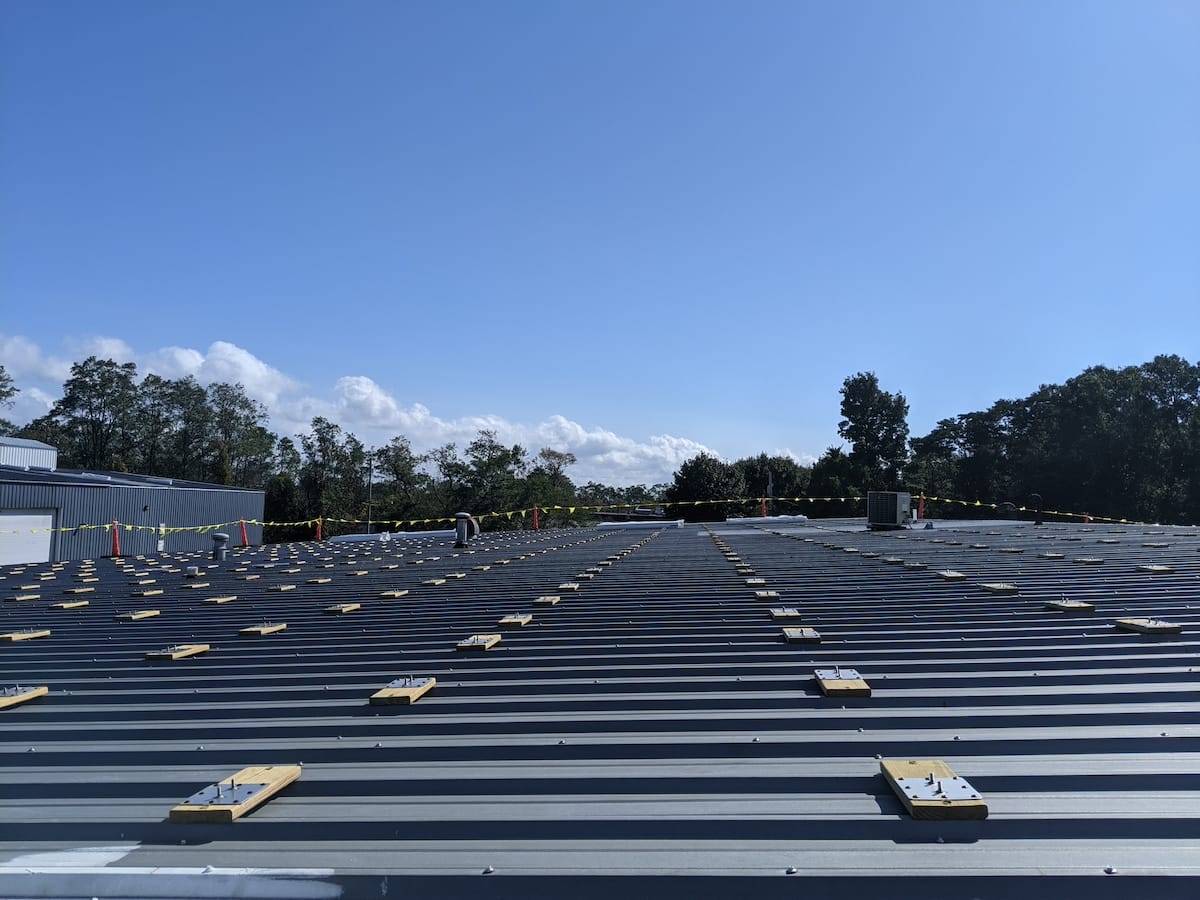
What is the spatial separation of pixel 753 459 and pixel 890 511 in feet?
158

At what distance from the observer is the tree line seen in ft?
169

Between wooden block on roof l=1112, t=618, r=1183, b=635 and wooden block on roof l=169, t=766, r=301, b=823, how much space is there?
5.75m

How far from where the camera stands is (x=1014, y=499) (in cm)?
5603

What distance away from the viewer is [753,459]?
7075 cm

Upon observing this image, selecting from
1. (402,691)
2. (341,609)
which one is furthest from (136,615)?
(402,691)

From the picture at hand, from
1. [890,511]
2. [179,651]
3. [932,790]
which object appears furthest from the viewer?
[890,511]

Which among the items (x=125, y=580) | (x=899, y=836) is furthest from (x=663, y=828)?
(x=125, y=580)

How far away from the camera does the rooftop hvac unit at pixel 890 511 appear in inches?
891

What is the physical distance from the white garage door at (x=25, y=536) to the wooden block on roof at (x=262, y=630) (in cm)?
2382

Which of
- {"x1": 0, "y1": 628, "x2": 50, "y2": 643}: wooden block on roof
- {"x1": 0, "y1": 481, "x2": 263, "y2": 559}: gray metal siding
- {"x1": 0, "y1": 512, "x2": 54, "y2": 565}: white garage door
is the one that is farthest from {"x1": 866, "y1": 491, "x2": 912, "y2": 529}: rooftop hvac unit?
{"x1": 0, "y1": 512, "x2": 54, "y2": 565}: white garage door

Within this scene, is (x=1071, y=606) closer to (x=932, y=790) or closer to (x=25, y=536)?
(x=932, y=790)

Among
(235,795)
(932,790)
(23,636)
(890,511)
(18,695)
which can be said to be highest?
(890,511)

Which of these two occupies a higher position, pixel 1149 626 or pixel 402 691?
pixel 1149 626

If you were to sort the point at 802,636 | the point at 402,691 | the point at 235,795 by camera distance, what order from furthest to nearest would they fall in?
the point at 802,636 < the point at 402,691 < the point at 235,795
